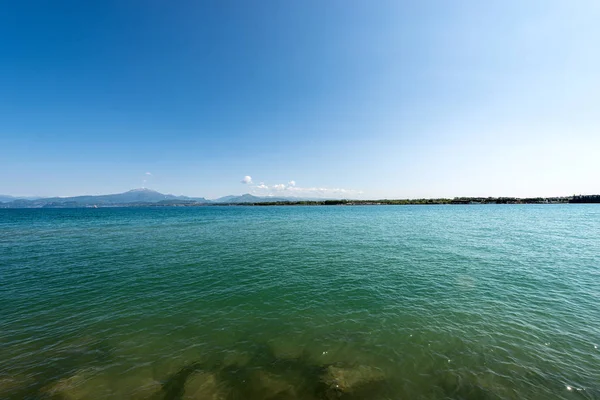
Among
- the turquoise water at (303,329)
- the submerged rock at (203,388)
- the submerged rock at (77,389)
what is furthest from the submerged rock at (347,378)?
the submerged rock at (77,389)

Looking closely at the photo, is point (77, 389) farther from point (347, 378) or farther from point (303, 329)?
point (347, 378)

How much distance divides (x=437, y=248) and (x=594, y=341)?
20.3 m

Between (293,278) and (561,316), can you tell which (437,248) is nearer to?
(561,316)

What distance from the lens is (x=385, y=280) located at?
773 inches

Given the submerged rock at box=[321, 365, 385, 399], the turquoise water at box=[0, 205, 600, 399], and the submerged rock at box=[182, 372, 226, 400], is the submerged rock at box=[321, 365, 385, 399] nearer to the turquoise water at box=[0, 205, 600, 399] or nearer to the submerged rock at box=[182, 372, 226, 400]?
the turquoise water at box=[0, 205, 600, 399]

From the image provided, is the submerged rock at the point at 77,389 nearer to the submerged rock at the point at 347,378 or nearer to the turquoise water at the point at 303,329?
the turquoise water at the point at 303,329

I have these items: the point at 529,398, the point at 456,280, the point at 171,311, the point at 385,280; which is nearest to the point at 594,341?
the point at 529,398

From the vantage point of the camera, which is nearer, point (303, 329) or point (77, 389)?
point (77, 389)

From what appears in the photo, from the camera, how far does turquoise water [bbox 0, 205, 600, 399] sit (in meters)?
8.90

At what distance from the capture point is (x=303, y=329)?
41.2ft

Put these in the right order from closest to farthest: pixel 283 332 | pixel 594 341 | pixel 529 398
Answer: pixel 529 398 → pixel 594 341 → pixel 283 332

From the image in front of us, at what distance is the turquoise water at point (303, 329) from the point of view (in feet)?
29.2

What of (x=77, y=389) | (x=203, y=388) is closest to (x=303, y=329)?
(x=203, y=388)

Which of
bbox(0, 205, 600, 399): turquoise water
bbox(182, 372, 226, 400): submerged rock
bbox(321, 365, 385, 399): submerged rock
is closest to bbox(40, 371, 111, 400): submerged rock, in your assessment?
bbox(0, 205, 600, 399): turquoise water
